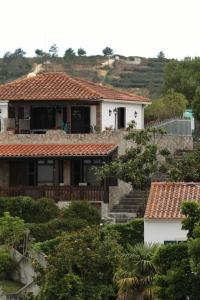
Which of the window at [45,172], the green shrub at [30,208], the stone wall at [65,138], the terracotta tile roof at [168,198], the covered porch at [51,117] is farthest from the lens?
the covered porch at [51,117]

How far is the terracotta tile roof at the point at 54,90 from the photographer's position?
62.6m

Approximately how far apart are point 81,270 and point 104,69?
110 meters

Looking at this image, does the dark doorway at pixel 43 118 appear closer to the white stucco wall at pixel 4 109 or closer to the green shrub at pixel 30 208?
the white stucco wall at pixel 4 109

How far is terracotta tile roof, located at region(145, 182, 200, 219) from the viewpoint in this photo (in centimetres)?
4316

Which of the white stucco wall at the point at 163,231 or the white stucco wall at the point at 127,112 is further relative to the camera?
the white stucco wall at the point at 127,112

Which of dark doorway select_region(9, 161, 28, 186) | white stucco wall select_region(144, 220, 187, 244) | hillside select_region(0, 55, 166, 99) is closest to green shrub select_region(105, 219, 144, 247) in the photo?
white stucco wall select_region(144, 220, 187, 244)

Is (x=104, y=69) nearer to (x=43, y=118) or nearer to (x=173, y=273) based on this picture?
(x=43, y=118)

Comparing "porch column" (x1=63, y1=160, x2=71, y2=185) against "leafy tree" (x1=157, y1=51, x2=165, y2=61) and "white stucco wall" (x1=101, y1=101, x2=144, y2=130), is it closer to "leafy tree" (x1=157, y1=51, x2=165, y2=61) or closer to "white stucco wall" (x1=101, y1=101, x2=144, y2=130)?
"white stucco wall" (x1=101, y1=101, x2=144, y2=130)

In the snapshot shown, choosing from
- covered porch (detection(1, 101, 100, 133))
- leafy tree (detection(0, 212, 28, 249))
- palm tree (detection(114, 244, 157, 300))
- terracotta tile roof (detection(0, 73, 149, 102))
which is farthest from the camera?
covered porch (detection(1, 101, 100, 133))

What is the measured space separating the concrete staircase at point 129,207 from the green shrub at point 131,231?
181 inches

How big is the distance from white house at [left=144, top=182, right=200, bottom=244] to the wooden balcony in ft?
35.8

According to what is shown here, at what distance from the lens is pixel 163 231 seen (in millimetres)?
42875

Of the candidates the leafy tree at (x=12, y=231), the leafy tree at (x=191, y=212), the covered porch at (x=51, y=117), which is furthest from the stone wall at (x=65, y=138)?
the leafy tree at (x=191, y=212)

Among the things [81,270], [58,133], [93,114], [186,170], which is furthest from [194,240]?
[93,114]
